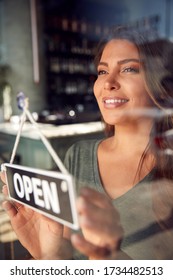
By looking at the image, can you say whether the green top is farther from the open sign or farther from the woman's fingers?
the woman's fingers

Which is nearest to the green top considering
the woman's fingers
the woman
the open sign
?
the woman

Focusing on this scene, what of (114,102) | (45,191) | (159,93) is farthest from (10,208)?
(159,93)

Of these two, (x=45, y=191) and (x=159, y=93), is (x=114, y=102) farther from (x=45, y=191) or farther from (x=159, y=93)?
(x=45, y=191)

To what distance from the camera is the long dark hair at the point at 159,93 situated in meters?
1.08

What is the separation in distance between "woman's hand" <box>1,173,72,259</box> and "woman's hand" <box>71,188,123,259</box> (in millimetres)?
210

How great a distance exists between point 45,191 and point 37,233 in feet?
0.87

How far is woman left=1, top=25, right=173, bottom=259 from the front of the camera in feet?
3.57

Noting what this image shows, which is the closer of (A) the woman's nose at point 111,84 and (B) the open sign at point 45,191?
(B) the open sign at point 45,191

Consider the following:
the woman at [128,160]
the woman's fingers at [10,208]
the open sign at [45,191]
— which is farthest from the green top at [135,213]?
the woman's fingers at [10,208]

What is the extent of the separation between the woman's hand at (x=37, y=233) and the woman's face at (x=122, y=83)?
0.47 metres

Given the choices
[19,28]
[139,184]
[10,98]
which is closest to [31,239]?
[139,184]

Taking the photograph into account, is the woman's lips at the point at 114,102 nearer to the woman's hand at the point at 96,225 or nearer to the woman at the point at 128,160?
the woman at the point at 128,160
